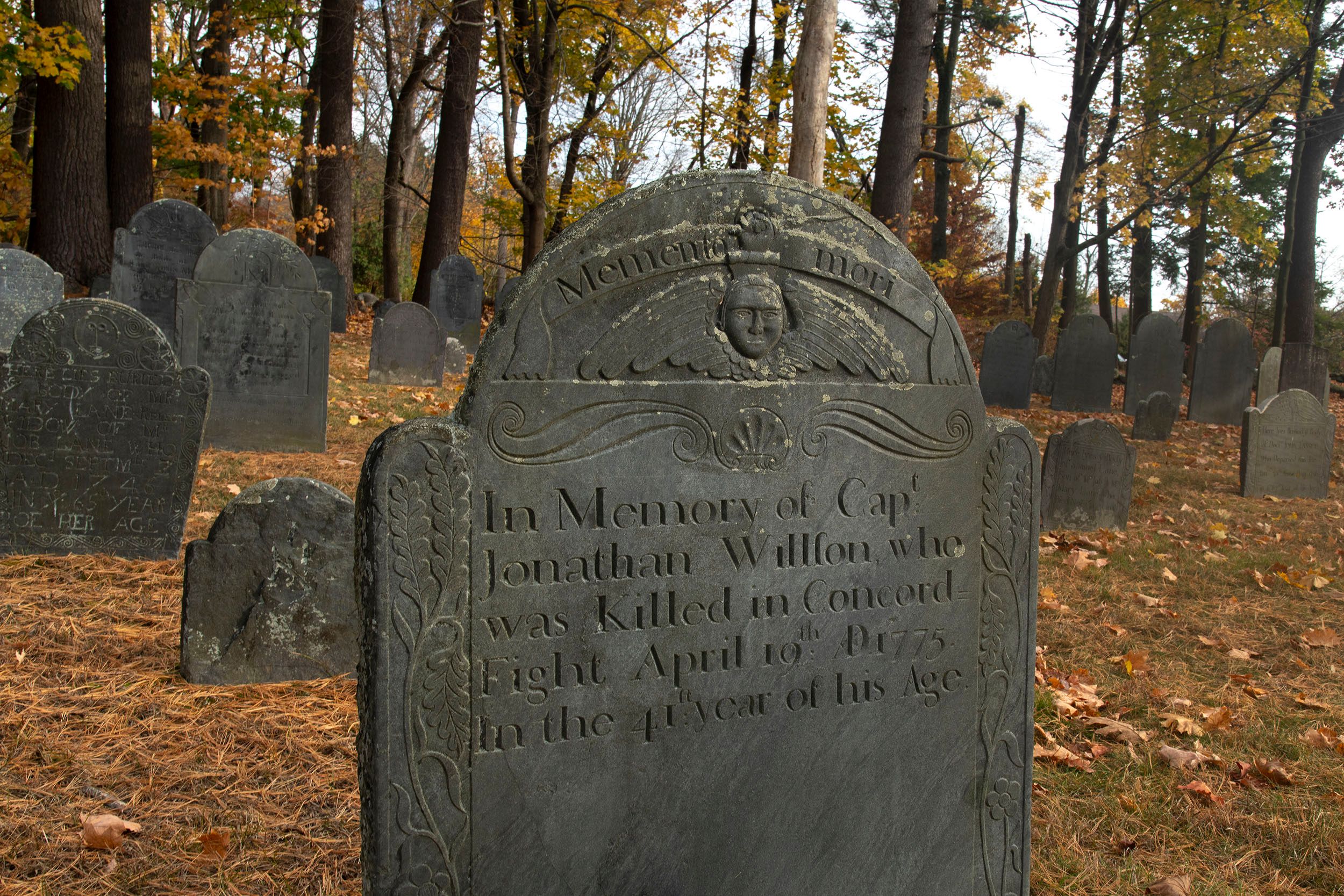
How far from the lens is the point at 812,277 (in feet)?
8.30

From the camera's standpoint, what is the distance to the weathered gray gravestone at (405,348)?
1173 centimetres

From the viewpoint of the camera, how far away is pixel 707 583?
8.18 ft

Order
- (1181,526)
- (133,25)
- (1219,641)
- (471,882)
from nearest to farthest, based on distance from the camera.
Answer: (471,882) < (1219,641) < (1181,526) < (133,25)

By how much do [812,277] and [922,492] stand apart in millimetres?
689

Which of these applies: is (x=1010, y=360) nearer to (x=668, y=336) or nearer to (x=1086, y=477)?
(x=1086, y=477)

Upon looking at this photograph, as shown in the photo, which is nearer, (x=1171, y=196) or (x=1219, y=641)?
(x=1219, y=641)

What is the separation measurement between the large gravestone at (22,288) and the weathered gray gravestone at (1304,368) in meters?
15.8

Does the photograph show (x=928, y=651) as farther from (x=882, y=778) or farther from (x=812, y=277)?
Answer: (x=812, y=277)

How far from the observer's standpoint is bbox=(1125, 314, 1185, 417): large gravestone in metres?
14.9

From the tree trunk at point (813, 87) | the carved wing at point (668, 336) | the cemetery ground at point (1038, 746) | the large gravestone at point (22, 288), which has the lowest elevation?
the cemetery ground at point (1038, 746)

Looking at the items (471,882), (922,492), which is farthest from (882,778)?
(471,882)

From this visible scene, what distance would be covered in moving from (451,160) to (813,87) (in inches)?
457

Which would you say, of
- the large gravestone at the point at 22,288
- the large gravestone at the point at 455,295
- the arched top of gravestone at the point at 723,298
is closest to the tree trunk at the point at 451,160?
the large gravestone at the point at 455,295

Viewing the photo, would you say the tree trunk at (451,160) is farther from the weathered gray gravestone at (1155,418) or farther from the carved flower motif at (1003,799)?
the carved flower motif at (1003,799)
